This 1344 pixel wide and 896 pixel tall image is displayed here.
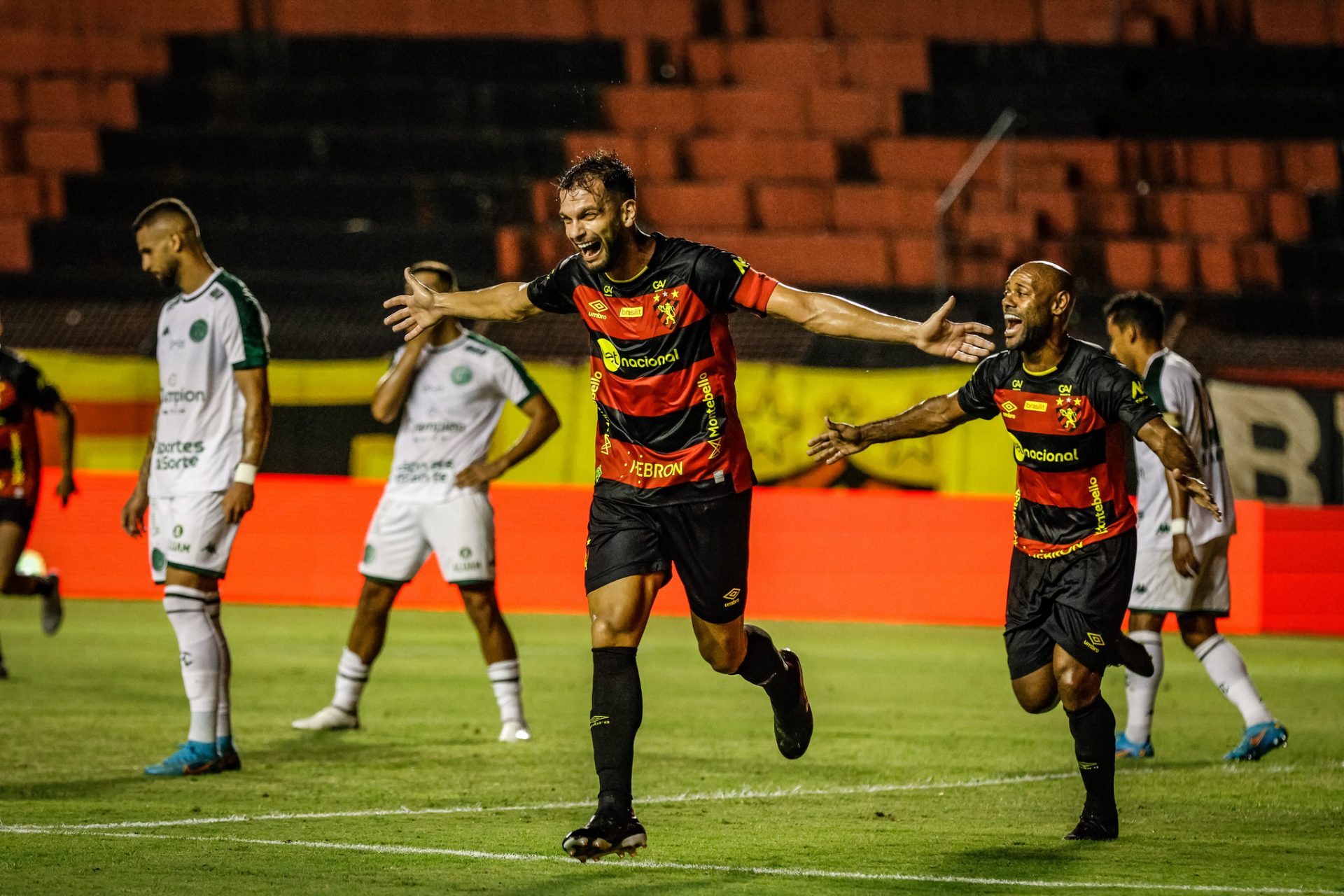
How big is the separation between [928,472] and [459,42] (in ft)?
32.4

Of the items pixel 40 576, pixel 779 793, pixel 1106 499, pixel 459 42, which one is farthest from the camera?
pixel 459 42

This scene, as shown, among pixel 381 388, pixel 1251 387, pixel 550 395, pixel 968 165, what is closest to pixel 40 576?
pixel 381 388

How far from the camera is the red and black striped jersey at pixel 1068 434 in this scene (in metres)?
6.16

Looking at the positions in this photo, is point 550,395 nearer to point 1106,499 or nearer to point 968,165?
point 968,165

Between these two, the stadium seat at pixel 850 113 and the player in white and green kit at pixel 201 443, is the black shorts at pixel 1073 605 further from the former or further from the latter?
the stadium seat at pixel 850 113

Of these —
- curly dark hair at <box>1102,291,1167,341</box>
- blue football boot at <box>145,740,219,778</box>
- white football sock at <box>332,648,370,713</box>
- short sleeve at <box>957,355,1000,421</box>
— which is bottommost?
blue football boot at <box>145,740,219,778</box>

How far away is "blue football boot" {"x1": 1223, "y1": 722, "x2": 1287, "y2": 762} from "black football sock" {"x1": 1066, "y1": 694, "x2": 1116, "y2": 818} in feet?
7.28

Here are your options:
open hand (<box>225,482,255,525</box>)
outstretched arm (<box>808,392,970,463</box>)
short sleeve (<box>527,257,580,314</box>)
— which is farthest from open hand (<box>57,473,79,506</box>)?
outstretched arm (<box>808,392,970,463</box>)

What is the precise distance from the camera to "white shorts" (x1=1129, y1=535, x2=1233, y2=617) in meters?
8.52

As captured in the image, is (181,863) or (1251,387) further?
(1251,387)

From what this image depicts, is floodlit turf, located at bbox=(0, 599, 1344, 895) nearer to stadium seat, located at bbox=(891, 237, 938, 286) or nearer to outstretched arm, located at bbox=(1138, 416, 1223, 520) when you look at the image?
outstretched arm, located at bbox=(1138, 416, 1223, 520)

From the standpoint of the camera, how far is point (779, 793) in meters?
6.94

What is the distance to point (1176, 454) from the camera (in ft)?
19.4

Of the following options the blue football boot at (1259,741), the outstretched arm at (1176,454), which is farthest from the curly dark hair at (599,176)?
the blue football boot at (1259,741)
